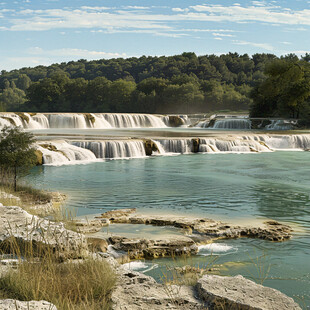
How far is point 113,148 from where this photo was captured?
91.3ft

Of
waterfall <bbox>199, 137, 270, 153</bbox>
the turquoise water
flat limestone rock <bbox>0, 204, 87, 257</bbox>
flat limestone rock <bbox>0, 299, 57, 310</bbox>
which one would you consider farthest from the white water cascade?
flat limestone rock <bbox>0, 299, 57, 310</bbox>

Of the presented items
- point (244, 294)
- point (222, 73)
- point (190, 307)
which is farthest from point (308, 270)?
point (222, 73)

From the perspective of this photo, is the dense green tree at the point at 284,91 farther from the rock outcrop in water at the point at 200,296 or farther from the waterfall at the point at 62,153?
the rock outcrop in water at the point at 200,296

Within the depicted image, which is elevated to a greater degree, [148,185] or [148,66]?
[148,66]

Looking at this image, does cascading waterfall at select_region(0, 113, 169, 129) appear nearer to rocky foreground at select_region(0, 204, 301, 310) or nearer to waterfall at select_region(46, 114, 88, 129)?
waterfall at select_region(46, 114, 88, 129)

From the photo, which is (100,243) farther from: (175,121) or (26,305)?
(175,121)

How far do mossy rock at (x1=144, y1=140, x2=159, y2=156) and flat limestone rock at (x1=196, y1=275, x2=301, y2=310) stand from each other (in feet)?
76.5

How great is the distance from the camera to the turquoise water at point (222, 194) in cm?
840

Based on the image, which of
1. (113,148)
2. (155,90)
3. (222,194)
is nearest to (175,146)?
(113,148)

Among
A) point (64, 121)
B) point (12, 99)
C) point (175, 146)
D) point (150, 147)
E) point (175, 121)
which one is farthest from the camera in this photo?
point (12, 99)

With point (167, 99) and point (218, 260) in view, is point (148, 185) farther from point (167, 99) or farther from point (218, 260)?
point (167, 99)

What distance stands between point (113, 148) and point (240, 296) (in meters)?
22.8

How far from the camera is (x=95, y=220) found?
11188mm

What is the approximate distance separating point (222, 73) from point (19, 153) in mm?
102848
